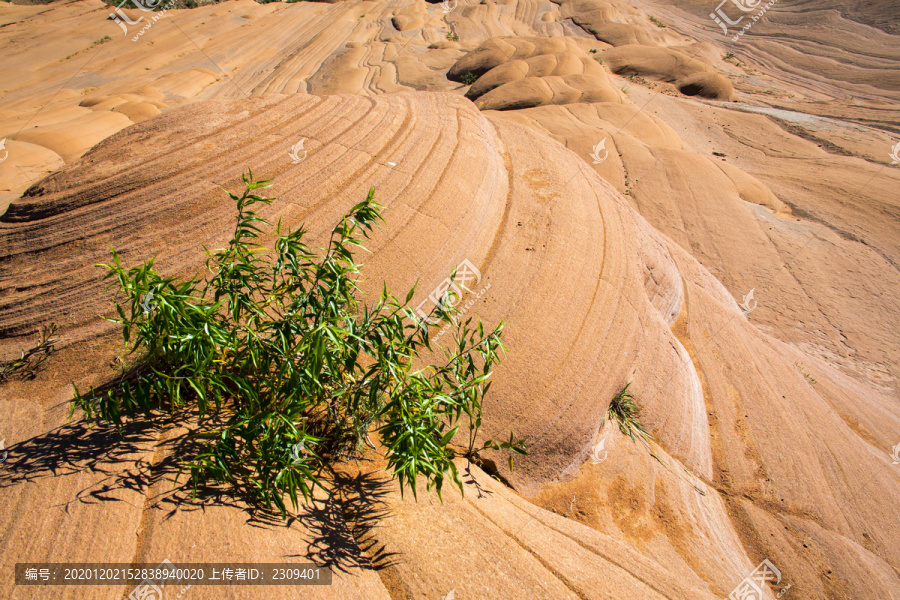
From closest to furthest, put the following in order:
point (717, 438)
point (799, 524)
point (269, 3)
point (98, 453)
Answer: point (98, 453) → point (799, 524) → point (717, 438) → point (269, 3)

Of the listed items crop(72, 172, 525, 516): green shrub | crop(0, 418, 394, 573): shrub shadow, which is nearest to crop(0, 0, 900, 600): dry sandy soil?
crop(0, 418, 394, 573): shrub shadow

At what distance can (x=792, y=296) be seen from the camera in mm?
8492

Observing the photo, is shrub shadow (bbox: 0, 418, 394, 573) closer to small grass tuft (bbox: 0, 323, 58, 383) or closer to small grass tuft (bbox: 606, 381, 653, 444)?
small grass tuft (bbox: 0, 323, 58, 383)

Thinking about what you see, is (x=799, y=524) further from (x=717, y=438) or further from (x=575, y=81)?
(x=575, y=81)

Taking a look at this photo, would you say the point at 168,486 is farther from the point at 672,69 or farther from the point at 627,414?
the point at 672,69

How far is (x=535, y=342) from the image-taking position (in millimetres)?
4164

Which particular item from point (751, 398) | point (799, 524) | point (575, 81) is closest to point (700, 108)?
point (575, 81)

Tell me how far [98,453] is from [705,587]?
14.0 ft
